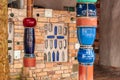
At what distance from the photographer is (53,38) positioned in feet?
18.1

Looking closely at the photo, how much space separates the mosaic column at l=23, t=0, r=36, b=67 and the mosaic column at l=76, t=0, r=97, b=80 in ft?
4.22

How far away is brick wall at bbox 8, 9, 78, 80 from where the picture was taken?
16.8 ft

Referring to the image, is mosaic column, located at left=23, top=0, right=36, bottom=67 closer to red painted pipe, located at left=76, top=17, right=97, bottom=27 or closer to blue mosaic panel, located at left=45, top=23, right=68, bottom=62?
red painted pipe, located at left=76, top=17, right=97, bottom=27

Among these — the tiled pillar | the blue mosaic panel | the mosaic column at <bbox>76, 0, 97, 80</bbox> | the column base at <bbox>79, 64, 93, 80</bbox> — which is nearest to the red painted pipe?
the mosaic column at <bbox>76, 0, 97, 80</bbox>

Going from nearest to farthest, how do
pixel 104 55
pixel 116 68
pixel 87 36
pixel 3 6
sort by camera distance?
1. pixel 3 6
2. pixel 87 36
3. pixel 116 68
4. pixel 104 55

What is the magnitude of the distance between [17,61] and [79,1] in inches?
118

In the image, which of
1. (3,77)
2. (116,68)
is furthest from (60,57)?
(3,77)

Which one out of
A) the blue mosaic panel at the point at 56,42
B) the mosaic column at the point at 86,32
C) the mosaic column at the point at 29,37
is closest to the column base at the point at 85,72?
the mosaic column at the point at 86,32

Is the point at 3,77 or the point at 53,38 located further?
the point at 53,38

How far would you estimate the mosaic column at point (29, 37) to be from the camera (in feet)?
11.9

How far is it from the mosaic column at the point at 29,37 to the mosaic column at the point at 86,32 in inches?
50.7

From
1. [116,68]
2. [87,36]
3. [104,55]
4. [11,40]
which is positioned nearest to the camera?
[87,36]

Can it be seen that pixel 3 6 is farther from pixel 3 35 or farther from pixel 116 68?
pixel 116 68

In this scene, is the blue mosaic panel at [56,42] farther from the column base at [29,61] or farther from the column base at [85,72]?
the column base at [85,72]
